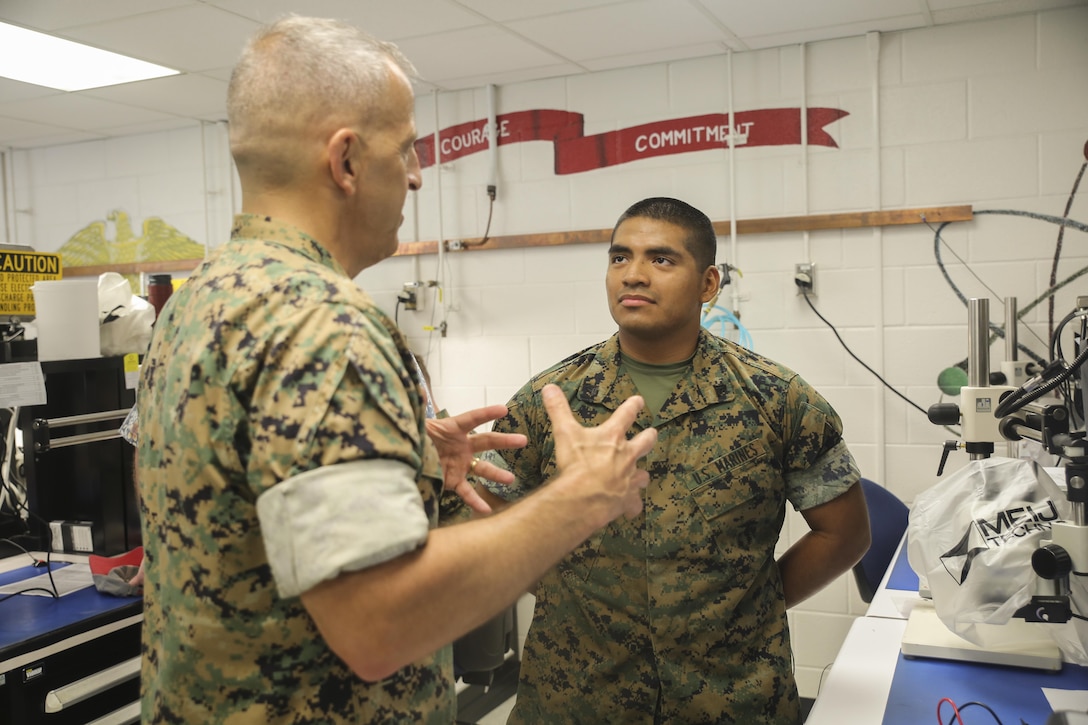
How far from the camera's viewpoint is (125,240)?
5004 mm

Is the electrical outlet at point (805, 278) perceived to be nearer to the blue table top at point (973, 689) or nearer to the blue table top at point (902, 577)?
the blue table top at point (902, 577)

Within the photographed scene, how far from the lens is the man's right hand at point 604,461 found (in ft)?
3.18

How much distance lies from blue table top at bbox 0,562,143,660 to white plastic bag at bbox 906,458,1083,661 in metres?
2.06

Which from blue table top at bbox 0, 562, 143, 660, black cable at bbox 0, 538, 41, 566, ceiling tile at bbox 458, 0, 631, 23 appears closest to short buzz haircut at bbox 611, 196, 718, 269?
ceiling tile at bbox 458, 0, 631, 23

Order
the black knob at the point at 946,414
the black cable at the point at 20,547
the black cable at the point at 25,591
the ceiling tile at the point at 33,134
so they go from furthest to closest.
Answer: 1. the ceiling tile at the point at 33,134
2. the black cable at the point at 20,547
3. the black cable at the point at 25,591
4. the black knob at the point at 946,414

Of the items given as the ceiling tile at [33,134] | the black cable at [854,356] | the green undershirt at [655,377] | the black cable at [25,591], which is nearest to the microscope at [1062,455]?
the green undershirt at [655,377]

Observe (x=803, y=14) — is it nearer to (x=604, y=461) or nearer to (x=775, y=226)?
(x=775, y=226)

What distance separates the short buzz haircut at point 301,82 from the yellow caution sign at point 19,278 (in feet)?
6.46

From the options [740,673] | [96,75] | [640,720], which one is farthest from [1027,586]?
[96,75]

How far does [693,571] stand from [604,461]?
0.81m

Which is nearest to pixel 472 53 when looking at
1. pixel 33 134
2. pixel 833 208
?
pixel 833 208

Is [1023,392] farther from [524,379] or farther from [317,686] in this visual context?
[524,379]

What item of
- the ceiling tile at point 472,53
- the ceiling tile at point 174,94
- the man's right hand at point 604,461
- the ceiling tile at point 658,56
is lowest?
the man's right hand at point 604,461

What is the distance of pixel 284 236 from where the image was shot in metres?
0.98
